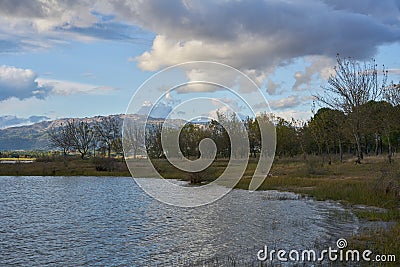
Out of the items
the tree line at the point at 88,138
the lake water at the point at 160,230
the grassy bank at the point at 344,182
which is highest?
the tree line at the point at 88,138

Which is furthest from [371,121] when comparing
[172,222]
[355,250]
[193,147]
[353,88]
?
[355,250]

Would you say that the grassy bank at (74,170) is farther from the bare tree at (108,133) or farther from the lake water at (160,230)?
the bare tree at (108,133)

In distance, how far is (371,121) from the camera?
178 feet

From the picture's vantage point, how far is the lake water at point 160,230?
1683 cm

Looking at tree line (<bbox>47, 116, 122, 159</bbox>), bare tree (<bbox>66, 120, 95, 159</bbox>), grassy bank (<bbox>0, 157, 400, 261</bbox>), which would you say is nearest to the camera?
grassy bank (<bbox>0, 157, 400, 261</bbox>)

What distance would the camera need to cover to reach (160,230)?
22000mm

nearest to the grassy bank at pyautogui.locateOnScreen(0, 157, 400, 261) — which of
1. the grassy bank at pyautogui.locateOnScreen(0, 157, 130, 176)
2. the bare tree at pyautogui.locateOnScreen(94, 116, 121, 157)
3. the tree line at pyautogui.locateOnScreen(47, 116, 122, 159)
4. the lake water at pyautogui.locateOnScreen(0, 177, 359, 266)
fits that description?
the grassy bank at pyautogui.locateOnScreen(0, 157, 130, 176)

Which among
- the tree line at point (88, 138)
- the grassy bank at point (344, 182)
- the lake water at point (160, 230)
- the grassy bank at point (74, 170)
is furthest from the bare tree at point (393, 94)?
the tree line at point (88, 138)

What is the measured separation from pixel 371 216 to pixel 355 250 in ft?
26.0

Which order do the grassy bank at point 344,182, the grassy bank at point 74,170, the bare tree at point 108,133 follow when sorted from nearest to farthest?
the grassy bank at point 344,182, the grassy bank at point 74,170, the bare tree at point 108,133

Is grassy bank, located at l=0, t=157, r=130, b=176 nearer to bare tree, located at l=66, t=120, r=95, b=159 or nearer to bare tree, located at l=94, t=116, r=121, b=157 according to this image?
bare tree, located at l=94, t=116, r=121, b=157

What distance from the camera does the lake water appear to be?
16828mm

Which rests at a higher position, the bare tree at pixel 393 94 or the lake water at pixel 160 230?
the bare tree at pixel 393 94

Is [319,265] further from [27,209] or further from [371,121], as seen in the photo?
[371,121]
